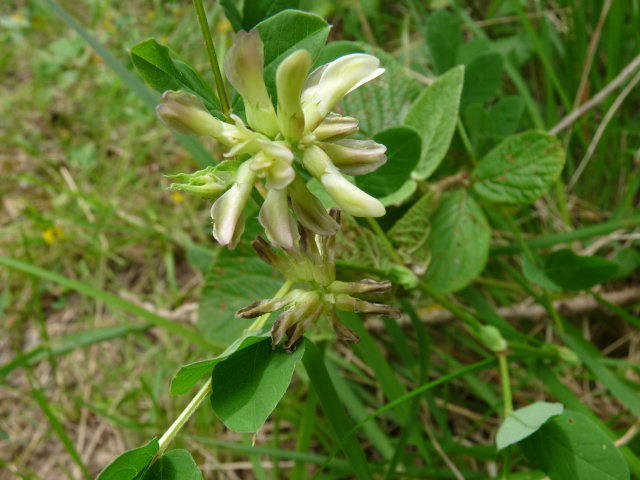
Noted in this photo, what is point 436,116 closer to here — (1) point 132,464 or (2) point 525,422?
(2) point 525,422

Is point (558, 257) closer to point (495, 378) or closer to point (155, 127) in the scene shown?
point (495, 378)

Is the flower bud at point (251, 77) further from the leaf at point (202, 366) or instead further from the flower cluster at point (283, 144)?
the leaf at point (202, 366)

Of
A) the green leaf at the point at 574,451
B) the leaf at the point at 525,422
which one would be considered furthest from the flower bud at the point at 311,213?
the green leaf at the point at 574,451

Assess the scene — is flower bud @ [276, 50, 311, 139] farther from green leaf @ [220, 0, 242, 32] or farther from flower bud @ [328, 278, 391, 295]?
green leaf @ [220, 0, 242, 32]

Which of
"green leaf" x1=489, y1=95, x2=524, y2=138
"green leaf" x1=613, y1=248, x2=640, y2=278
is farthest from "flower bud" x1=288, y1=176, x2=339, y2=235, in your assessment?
"green leaf" x1=613, y1=248, x2=640, y2=278

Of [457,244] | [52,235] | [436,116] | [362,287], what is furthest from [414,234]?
[52,235]
